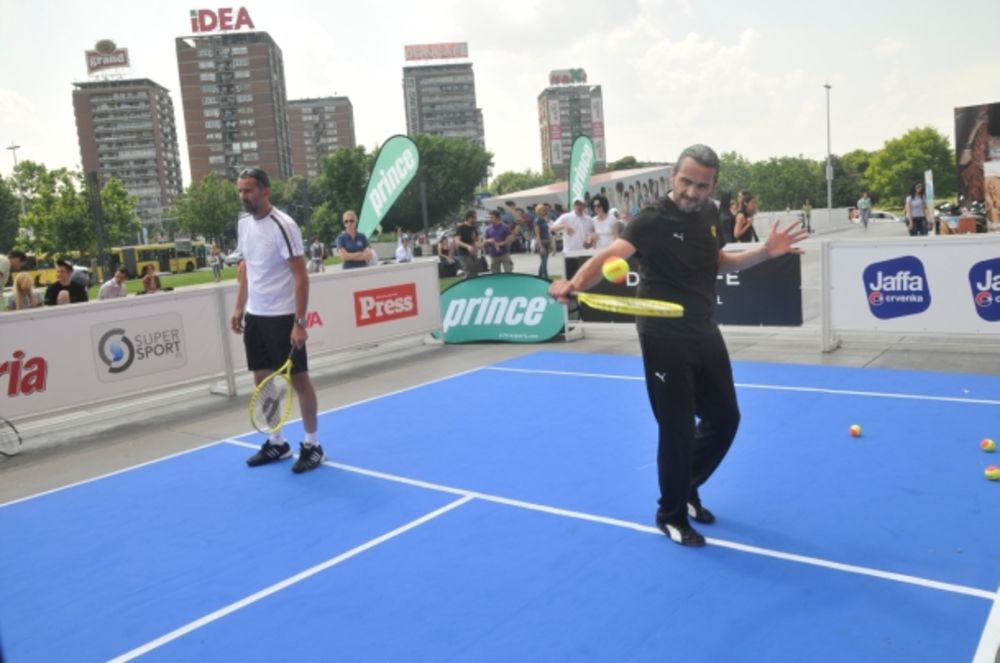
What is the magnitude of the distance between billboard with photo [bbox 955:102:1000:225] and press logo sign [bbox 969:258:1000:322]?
24139 mm

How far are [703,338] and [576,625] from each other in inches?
67.0

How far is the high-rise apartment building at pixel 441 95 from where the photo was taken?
19188 centimetres

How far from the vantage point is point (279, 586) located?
4395 mm

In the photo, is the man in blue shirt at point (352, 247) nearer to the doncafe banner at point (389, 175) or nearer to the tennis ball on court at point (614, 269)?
the doncafe banner at point (389, 175)

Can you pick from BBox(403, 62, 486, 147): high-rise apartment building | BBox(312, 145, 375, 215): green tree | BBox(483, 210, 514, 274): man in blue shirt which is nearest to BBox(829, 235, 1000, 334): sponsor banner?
BBox(483, 210, 514, 274): man in blue shirt

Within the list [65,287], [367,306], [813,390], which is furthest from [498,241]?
[813,390]

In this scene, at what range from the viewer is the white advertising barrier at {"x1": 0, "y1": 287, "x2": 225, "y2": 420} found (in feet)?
27.2

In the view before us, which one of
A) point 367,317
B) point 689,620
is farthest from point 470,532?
point 367,317

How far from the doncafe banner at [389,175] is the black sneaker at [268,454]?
8943mm

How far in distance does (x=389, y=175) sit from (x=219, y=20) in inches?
6529

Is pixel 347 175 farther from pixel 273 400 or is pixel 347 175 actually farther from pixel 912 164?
pixel 273 400

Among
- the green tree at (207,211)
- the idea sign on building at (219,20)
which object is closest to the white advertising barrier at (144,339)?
the green tree at (207,211)

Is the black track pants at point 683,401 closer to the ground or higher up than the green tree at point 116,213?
closer to the ground

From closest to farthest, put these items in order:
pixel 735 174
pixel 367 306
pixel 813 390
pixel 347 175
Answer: pixel 813 390 < pixel 367 306 < pixel 347 175 < pixel 735 174
